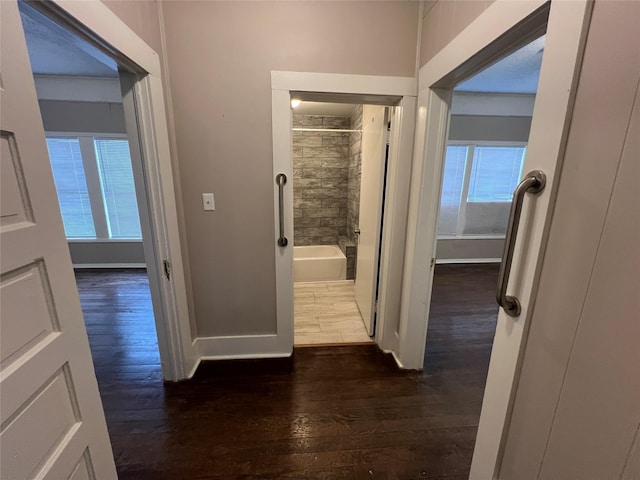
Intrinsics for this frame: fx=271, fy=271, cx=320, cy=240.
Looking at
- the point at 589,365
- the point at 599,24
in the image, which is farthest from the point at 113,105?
the point at 589,365

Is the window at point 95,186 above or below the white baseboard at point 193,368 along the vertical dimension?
above

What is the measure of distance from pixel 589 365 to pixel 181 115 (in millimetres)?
2115

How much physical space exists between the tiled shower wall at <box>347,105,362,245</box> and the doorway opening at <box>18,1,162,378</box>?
2385mm

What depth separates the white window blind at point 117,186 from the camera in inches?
147

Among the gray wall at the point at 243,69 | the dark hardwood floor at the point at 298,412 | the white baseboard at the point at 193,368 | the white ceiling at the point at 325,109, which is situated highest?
the white ceiling at the point at 325,109

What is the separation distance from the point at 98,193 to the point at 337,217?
3.45m

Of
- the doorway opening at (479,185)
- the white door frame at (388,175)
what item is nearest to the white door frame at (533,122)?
the white door frame at (388,175)

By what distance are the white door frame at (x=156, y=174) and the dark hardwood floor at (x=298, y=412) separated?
0.29 meters

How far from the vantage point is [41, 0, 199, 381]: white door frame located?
106 cm

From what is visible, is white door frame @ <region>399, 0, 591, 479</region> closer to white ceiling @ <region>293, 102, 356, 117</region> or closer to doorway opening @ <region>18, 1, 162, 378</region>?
white ceiling @ <region>293, 102, 356, 117</region>

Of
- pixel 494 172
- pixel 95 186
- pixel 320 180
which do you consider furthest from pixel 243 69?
pixel 494 172

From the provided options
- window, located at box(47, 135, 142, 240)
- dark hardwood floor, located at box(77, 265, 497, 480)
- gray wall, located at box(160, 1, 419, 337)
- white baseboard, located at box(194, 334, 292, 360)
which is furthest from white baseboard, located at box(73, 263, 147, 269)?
gray wall, located at box(160, 1, 419, 337)

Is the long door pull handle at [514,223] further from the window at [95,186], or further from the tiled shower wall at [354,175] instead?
the window at [95,186]

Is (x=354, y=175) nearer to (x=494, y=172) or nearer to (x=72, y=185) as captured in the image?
(x=494, y=172)
